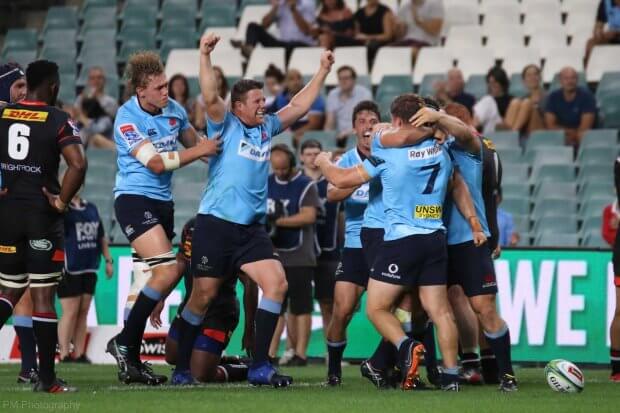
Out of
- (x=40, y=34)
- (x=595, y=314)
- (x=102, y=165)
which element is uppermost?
(x=40, y=34)

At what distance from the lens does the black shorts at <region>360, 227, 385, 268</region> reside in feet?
33.9

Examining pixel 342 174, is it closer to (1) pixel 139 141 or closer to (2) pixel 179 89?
(1) pixel 139 141

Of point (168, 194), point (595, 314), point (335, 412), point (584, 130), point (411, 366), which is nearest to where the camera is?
point (335, 412)

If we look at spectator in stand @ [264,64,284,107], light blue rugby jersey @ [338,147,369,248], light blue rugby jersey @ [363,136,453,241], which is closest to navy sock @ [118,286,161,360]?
light blue rugby jersey @ [338,147,369,248]

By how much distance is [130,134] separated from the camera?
1018 centimetres

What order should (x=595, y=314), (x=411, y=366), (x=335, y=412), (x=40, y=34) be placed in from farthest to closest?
(x=40, y=34)
(x=595, y=314)
(x=411, y=366)
(x=335, y=412)

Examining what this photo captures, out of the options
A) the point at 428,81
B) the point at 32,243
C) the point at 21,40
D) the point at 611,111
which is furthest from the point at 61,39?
the point at 32,243

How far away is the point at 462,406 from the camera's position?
8508mm

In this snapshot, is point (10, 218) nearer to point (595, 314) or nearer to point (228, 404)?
point (228, 404)

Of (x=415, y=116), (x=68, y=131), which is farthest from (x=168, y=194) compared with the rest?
(x=415, y=116)

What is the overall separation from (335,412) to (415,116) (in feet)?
8.27

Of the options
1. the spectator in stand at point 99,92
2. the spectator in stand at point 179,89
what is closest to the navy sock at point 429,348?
the spectator in stand at point 179,89

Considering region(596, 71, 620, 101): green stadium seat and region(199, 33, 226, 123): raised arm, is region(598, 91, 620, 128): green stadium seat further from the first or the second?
region(199, 33, 226, 123): raised arm

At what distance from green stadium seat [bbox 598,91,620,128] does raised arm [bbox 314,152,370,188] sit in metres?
8.95
